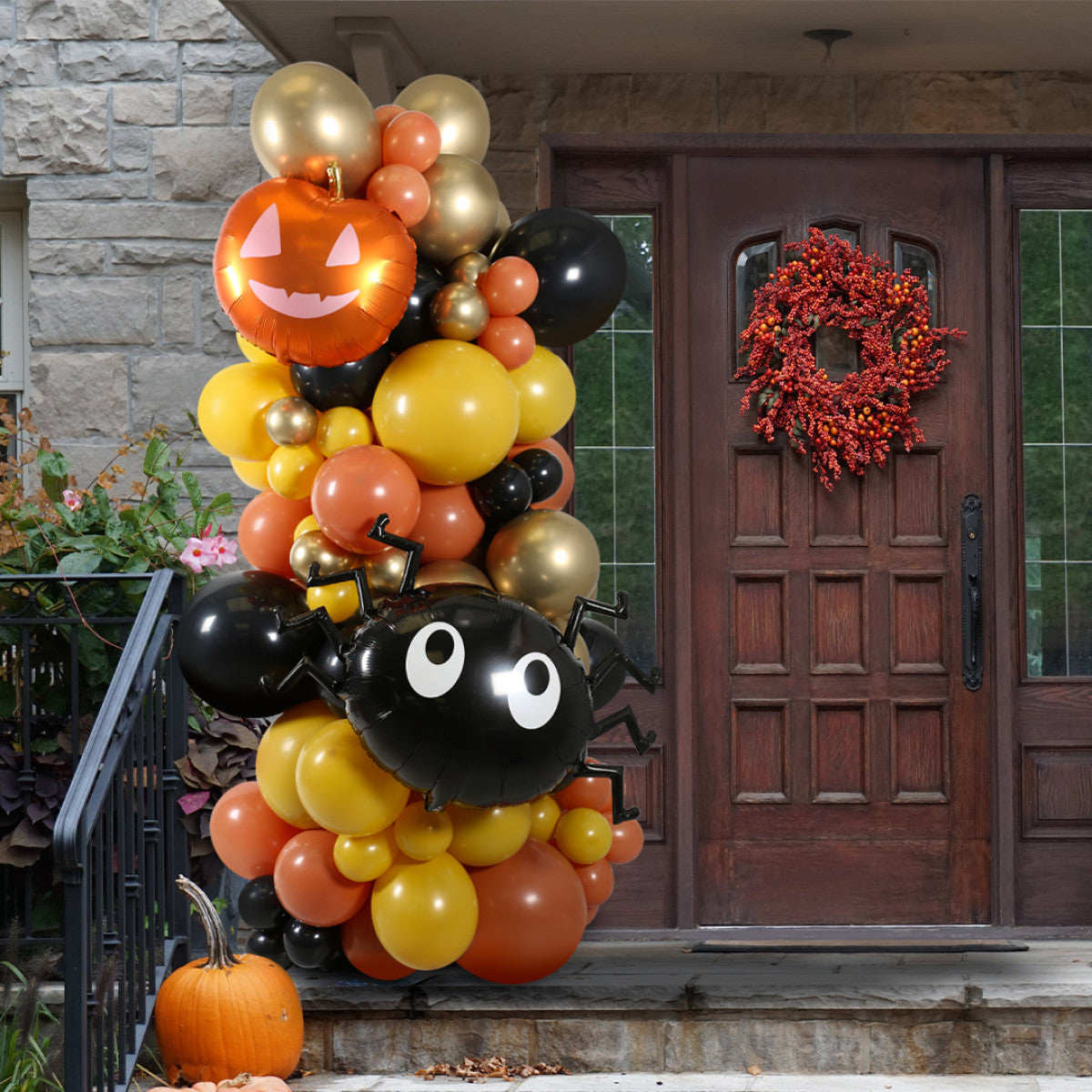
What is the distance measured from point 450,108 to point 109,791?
5.56 ft

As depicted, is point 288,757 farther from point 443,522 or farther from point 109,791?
point 443,522

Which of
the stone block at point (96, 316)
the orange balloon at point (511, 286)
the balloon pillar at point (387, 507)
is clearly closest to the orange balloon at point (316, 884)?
the balloon pillar at point (387, 507)

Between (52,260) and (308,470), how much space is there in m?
1.56

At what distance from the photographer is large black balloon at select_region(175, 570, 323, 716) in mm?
2992

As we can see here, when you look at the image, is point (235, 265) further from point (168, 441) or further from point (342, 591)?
point (168, 441)

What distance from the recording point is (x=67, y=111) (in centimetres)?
414

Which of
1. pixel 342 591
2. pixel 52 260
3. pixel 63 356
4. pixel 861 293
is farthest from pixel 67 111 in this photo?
pixel 861 293

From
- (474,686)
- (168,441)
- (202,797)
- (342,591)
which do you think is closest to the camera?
(474,686)

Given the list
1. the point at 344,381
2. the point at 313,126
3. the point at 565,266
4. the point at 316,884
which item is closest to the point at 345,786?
the point at 316,884

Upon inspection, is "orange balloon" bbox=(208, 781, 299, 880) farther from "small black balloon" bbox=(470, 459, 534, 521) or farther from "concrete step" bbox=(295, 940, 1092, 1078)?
"small black balloon" bbox=(470, 459, 534, 521)

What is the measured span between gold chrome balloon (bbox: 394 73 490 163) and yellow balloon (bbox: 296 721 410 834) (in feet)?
4.48

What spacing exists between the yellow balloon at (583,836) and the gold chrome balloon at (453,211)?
4.30 feet

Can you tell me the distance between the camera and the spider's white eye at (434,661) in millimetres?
2807

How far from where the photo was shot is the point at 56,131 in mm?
4141
